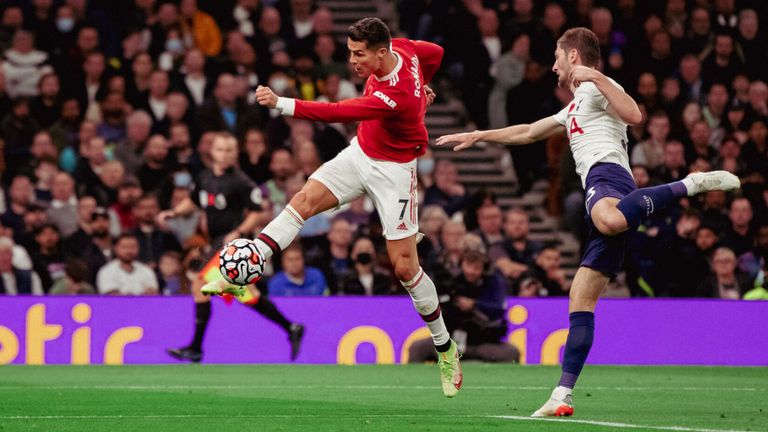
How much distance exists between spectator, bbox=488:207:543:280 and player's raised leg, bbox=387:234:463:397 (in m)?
6.55

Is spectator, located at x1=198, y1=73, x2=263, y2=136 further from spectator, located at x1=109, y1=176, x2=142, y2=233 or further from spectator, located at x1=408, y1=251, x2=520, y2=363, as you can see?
spectator, located at x1=408, y1=251, x2=520, y2=363

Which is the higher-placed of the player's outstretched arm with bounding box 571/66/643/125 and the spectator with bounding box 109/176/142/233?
the player's outstretched arm with bounding box 571/66/643/125

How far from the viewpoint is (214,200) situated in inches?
585

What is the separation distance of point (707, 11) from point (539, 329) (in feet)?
25.1

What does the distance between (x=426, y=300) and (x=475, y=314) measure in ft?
17.1

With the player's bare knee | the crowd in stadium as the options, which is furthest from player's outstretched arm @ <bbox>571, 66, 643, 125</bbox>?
the crowd in stadium

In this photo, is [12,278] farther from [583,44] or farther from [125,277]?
[583,44]

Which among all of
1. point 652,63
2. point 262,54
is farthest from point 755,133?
point 262,54

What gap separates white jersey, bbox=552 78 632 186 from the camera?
9148mm

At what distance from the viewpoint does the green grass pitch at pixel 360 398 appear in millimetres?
8445

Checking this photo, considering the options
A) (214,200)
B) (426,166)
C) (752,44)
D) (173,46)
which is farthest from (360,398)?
(752,44)

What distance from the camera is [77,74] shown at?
18109 mm

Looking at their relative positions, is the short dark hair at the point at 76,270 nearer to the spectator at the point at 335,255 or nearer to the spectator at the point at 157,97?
the spectator at the point at 335,255

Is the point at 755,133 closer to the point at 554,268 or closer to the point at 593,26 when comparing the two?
the point at 593,26
